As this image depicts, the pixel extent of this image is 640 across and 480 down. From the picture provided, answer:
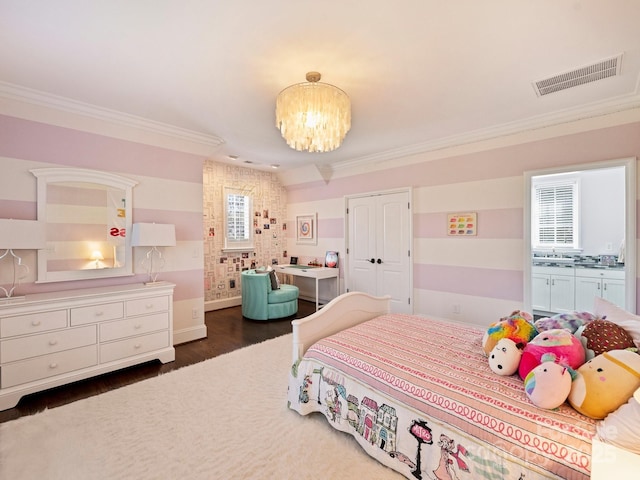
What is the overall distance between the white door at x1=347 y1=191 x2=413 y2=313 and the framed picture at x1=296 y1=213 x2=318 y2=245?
84 cm

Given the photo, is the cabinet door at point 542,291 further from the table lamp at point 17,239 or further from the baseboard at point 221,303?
the table lamp at point 17,239

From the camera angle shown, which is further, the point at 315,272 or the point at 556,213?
the point at 556,213

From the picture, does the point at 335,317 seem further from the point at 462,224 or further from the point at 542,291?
the point at 542,291

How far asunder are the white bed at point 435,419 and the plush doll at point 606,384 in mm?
62

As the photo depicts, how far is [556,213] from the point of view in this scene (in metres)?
5.24

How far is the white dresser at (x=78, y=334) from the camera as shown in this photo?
234cm

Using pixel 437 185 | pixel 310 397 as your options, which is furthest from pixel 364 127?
pixel 310 397

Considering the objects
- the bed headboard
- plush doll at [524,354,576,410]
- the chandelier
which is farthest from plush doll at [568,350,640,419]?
the chandelier

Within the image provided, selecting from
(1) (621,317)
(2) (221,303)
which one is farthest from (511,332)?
(2) (221,303)

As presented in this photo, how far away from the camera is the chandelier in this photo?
86.0 inches

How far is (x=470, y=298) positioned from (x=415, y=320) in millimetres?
1639

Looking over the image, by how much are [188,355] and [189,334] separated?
480 millimetres

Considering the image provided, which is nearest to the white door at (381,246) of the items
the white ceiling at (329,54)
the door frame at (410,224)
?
the door frame at (410,224)

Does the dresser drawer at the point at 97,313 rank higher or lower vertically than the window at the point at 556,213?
lower
